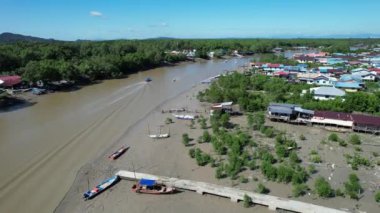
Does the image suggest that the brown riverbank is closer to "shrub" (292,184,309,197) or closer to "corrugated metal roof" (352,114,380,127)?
"shrub" (292,184,309,197)

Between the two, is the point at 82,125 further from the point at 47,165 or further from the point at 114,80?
the point at 114,80

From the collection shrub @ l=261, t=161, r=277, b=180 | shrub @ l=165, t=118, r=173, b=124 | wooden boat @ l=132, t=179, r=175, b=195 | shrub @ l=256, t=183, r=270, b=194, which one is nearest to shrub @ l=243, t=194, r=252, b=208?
shrub @ l=256, t=183, r=270, b=194

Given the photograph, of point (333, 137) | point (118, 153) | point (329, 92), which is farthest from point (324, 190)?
point (329, 92)

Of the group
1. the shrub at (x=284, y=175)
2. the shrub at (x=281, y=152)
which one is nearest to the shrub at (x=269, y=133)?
the shrub at (x=281, y=152)

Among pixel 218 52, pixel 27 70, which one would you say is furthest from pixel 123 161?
pixel 218 52

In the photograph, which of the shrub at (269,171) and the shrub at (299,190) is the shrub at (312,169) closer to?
the shrub at (299,190)
